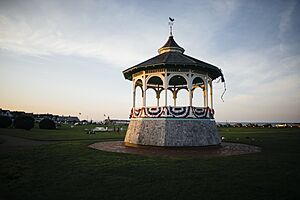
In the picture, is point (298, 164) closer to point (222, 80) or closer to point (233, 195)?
point (233, 195)

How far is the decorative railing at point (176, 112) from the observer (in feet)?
56.8

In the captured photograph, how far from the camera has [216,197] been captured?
245 inches

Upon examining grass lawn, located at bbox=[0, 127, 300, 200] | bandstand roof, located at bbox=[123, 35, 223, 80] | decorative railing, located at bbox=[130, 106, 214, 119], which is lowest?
grass lawn, located at bbox=[0, 127, 300, 200]

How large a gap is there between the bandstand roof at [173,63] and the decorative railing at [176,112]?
10.6 ft

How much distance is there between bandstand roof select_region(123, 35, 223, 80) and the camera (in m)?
17.5

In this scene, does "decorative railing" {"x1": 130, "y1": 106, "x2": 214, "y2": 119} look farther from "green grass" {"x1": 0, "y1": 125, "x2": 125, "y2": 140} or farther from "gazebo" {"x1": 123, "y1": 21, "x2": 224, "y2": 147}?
"green grass" {"x1": 0, "y1": 125, "x2": 125, "y2": 140}

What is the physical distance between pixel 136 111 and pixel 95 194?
12902 mm

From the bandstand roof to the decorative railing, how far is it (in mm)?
3219

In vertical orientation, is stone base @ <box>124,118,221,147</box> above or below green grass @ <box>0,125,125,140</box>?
above

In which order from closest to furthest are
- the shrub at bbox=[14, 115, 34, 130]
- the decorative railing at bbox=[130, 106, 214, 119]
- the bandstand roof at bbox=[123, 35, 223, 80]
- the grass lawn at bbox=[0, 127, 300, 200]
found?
the grass lawn at bbox=[0, 127, 300, 200] < the decorative railing at bbox=[130, 106, 214, 119] < the bandstand roof at bbox=[123, 35, 223, 80] < the shrub at bbox=[14, 115, 34, 130]

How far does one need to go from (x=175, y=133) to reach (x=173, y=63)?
5247mm

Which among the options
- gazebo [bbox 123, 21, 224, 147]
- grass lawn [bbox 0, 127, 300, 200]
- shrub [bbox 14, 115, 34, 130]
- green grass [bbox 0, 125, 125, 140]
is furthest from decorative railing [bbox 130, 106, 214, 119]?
shrub [bbox 14, 115, 34, 130]

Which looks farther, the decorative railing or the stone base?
the decorative railing

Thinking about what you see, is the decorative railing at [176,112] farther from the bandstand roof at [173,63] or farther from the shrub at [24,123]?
the shrub at [24,123]
